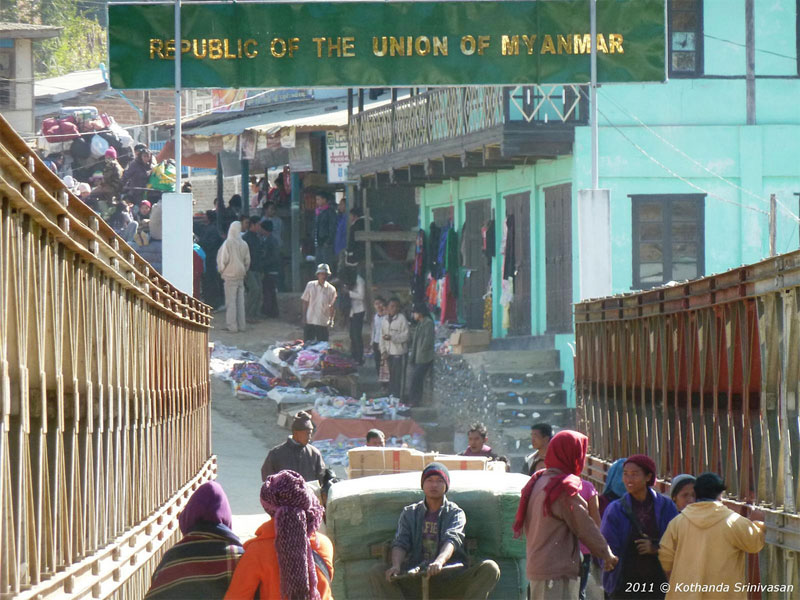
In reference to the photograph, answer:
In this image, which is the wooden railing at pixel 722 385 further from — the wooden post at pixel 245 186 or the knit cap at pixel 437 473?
the wooden post at pixel 245 186

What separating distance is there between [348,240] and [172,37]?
43.0 feet

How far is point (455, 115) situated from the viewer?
23.1 m

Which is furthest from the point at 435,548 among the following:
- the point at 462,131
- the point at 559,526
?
the point at 462,131

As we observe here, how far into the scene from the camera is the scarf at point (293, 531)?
5.61 m

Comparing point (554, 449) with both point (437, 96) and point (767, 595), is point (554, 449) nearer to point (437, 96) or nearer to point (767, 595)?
point (767, 595)

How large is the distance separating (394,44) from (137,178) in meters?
16.9

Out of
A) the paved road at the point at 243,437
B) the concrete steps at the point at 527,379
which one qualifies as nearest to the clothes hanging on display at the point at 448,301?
the paved road at the point at 243,437

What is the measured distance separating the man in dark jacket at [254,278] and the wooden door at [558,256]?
7.44 m

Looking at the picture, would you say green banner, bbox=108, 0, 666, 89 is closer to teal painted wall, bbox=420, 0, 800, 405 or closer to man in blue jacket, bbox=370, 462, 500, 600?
teal painted wall, bbox=420, 0, 800, 405

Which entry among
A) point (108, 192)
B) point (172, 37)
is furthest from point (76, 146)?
point (172, 37)

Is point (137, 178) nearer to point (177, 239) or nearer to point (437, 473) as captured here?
point (177, 239)

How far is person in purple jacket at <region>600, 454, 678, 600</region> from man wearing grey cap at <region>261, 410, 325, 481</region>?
4.19 m

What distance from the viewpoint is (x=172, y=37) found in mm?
14844

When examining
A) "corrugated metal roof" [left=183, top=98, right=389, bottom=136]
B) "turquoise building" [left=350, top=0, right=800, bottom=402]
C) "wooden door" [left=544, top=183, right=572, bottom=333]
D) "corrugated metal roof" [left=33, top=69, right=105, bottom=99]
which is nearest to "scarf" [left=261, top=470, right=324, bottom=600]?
"turquoise building" [left=350, top=0, right=800, bottom=402]
